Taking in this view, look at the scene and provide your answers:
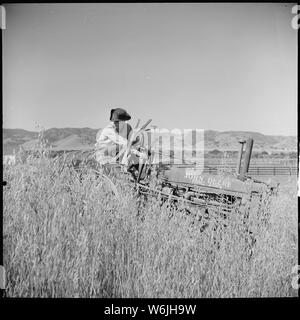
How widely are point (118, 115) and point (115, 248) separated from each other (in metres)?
0.89

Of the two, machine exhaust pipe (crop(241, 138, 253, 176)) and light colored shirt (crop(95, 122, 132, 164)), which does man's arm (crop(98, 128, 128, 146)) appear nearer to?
light colored shirt (crop(95, 122, 132, 164))

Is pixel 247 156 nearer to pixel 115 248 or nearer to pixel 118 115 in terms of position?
pixel 118 115

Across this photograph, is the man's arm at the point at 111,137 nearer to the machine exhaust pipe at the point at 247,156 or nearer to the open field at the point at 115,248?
the open field at the point at 115,248

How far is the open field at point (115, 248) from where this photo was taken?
189cm

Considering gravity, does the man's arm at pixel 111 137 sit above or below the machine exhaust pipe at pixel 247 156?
above

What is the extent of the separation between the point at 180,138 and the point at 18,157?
3.57 ft

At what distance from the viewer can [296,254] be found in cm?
216

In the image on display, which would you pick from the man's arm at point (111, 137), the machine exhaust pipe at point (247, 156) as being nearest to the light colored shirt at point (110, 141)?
the man's arm at point (111, 137)

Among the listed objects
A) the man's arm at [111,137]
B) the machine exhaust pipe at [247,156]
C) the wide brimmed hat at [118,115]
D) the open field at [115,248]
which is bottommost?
the open field at [115,248]

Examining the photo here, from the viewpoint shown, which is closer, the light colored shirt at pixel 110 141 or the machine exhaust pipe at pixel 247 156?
the light colored shirt at pixel 110 141

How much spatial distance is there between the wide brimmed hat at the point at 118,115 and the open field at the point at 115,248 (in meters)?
0.45

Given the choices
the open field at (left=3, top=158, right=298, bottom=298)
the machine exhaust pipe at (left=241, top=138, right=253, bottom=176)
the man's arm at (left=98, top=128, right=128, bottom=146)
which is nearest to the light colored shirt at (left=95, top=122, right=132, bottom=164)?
the man's arm at (left=98, top=128, right=128, bottom=146)

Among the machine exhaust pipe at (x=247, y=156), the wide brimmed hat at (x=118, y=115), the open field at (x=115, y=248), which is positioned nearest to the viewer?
the open field at (x=115, y=248)
